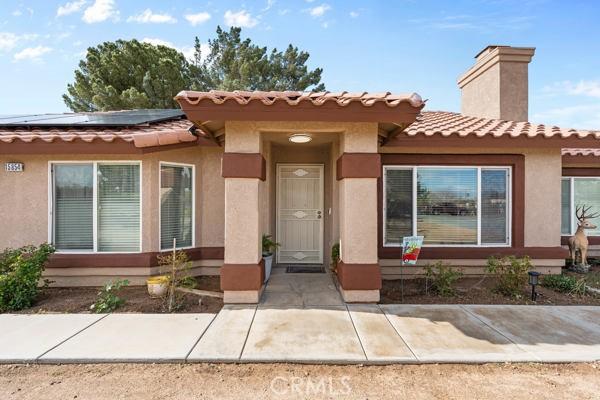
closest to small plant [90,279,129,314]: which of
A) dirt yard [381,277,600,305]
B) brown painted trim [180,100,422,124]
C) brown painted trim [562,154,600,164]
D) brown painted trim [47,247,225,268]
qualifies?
brown painted trim [47,247,225,268]

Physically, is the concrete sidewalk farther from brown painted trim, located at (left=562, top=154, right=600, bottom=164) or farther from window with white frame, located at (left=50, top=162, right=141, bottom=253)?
brown painted trim, located at (left=562, top=154, right=600, bottom=164)

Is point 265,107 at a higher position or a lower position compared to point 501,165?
higher

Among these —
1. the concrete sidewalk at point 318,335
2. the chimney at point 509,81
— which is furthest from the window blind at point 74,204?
the chimney at point 509,81

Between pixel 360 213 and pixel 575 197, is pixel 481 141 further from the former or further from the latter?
pixel 575 197

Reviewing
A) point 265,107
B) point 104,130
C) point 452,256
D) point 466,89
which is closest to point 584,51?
point 466,89

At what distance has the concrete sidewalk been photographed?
3742 millimetres

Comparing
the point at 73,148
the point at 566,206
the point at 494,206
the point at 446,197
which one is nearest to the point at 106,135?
the point at 73,148

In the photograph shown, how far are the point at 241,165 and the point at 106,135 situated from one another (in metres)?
2.89

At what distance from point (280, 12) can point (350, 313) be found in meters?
9.98

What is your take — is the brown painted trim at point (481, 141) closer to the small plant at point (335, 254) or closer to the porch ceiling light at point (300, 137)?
the porch ceiling light at point (300, 137)

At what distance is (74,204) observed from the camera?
6.46 m

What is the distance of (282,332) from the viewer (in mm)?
4359

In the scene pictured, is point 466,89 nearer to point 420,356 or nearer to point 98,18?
point 420,356

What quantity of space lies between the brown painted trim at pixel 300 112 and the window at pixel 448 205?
2176mm
